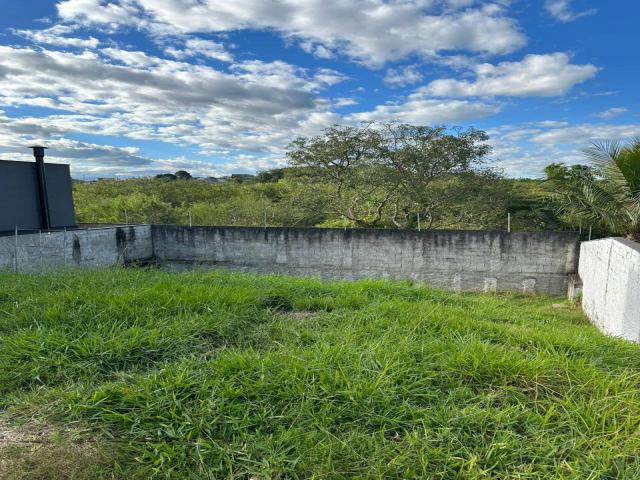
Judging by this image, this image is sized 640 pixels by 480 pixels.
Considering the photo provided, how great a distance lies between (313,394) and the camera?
1932 mm

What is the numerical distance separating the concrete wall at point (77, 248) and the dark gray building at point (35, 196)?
1.81 m

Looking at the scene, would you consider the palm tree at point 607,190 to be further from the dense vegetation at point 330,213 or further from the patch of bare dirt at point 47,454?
the patch of bare dirt at point 47,454

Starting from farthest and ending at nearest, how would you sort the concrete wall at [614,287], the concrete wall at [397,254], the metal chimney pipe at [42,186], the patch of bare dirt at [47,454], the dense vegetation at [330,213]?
the dense vegetation at [330,213], the metal chimney pipe at [42,186], the concrete wall at [397,254], the concrete wall at [614,287], the patch of bare dirt at [47,454]

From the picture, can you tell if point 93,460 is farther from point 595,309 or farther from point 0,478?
point 595,309

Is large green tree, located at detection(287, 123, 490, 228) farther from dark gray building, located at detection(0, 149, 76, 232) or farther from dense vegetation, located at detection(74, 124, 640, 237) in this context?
dark gray building, located at detection(0, 149, 76, 232)

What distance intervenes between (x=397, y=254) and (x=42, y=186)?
9.35m

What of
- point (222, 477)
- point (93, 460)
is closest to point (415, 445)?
point (222, 477)

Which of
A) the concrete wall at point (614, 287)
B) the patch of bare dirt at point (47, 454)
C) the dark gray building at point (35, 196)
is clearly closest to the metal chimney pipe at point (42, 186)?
the dark gray building at point (35, 196)

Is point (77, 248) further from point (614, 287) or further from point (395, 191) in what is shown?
point (614, 287)

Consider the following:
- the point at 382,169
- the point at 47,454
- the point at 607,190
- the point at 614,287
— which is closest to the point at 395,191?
the point at 382,169

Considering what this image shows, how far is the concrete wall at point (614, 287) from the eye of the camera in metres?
4.02

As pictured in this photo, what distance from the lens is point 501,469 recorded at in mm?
1526

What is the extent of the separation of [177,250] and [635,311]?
33.1ft

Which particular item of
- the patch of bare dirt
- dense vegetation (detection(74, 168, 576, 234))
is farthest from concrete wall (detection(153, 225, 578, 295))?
the patch of bare dirt
